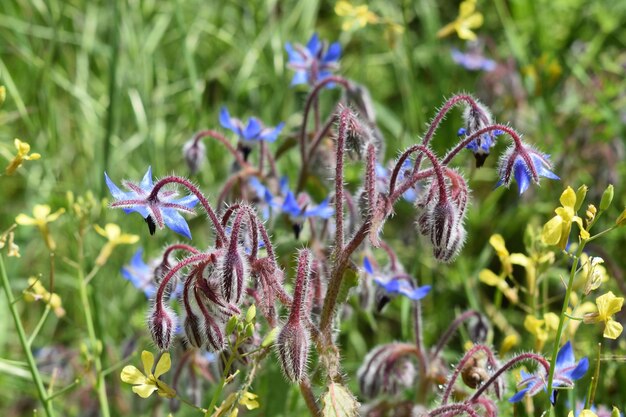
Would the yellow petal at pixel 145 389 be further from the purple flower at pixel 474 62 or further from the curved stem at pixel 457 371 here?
the purple flower at pixel 474 62

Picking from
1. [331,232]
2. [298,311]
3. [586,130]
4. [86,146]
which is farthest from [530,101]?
[298,311]

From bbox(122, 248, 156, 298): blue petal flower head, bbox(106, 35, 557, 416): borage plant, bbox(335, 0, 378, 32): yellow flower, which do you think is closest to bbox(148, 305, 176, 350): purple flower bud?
bbox(106, 35, 557, 416): borage plant

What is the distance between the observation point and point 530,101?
10.8ft

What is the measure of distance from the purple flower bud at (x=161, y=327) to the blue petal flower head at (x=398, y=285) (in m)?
0.61

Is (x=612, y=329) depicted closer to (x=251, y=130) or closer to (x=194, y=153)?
(x=251, y=130)

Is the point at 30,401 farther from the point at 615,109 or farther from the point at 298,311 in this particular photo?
the point at 615,109

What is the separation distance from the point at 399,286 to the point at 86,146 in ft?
6.19

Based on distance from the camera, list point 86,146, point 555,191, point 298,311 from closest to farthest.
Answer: point 298,311 → point 555,191 → point 86,146

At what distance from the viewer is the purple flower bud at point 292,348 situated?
1556mm

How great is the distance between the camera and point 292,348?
1555 millimetres

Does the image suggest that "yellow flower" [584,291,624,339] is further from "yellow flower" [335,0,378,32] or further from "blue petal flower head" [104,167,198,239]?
"yellow flower" [335,0,378,32]

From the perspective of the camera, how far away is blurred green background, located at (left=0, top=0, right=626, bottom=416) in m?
2.90

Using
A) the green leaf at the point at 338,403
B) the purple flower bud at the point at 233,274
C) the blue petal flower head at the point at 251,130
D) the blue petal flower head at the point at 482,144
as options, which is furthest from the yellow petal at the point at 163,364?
the blue petal flower head at the point at 251,130

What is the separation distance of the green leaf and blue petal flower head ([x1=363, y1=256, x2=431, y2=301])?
0.46 m
